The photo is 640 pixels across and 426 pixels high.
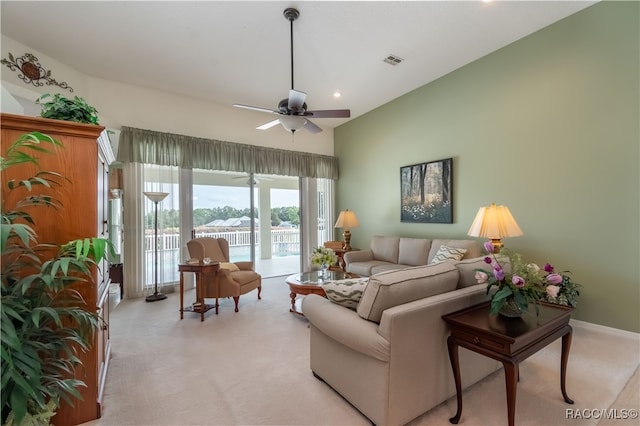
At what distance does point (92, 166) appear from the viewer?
5.49 feet

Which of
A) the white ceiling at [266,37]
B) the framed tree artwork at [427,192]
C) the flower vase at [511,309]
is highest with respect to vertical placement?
the white ceiling at [266,37]

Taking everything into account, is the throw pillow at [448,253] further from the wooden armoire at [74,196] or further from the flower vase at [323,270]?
the wooden armoire at [74,196]

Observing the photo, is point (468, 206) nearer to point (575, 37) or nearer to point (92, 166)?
point (575, 37)

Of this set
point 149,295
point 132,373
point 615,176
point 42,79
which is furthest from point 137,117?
point 615,176

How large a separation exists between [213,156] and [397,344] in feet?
14.7

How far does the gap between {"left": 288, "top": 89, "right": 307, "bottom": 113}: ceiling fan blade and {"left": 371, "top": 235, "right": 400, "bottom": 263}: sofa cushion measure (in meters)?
2.75

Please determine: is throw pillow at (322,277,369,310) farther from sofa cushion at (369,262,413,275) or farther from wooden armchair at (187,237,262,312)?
sofa cushion at (369,262,413,275)

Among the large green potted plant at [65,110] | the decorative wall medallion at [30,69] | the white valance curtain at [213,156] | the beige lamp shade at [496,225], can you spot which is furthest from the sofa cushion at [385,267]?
the decorative wall medallion at [30,69]

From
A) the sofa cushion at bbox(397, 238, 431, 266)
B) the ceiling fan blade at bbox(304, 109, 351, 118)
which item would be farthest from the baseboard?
the ceiling fan blade at bbox(304, 109, 351, 118)

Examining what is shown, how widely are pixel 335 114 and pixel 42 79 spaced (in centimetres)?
376

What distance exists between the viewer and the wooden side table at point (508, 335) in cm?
142

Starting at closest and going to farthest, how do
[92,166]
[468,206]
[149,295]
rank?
1. [92,166]
2. [468,206]
3. [149,295]

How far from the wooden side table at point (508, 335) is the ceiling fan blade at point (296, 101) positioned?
2.38m

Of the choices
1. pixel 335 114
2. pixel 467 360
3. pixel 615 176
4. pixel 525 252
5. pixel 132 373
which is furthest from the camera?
pixel 525 252
